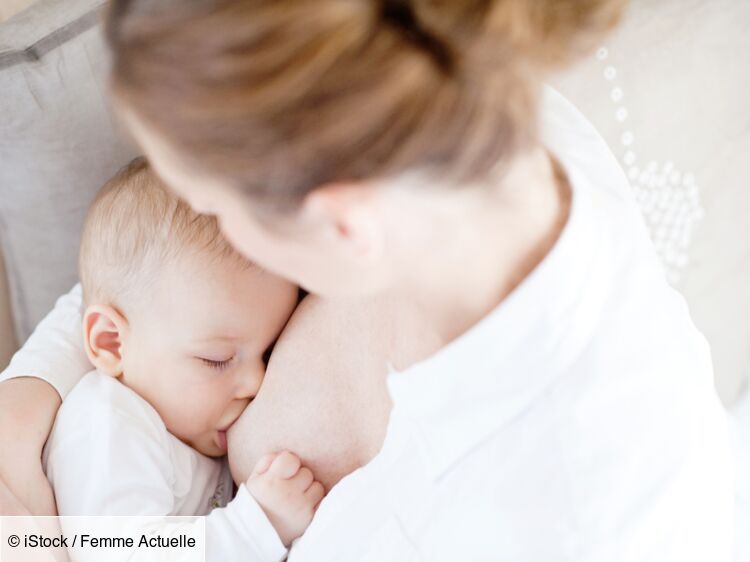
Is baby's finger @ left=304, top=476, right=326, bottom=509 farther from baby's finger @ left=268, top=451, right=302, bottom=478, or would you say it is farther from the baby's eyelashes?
the baby's eyelashes

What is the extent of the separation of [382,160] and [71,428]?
565 millimetres

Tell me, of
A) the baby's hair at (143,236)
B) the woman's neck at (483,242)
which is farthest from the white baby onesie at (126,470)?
the woman's neck at (483,242)

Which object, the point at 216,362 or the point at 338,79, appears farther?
the point at 216,362

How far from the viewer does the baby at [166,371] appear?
0.86m

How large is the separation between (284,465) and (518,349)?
0.34 m

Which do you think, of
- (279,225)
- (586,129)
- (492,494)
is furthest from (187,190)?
(586,129)

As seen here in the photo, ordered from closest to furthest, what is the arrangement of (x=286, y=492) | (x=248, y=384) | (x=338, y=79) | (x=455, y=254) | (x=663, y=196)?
(x=338, y=79)
(x=455, y=254)
(x=286, y=492)
(x=248, y=384)
(x=663, y=196)

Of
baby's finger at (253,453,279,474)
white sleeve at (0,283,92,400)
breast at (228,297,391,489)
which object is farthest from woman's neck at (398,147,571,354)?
white sleeve at (0,283,92,400)

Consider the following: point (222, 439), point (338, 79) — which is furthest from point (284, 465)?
point (338, 79)

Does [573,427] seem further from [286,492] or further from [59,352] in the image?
[59,352]

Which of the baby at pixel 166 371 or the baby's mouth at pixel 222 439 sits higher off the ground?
the baby at pixel 166 371

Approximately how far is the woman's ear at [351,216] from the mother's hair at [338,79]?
1 cm

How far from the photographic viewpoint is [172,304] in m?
0.91

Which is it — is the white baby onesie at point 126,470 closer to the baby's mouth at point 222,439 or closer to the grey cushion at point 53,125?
the baby's mouth at point 222,439
